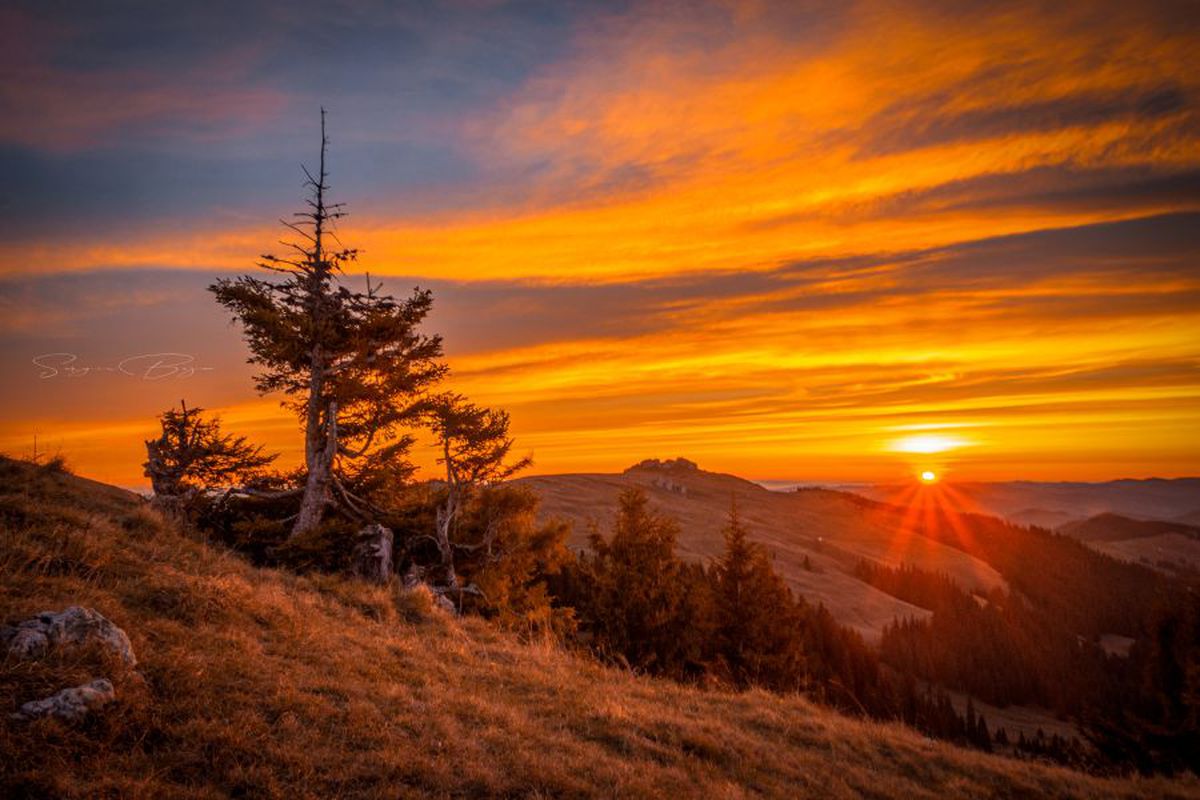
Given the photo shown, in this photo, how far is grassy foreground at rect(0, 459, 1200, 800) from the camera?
5578 mm

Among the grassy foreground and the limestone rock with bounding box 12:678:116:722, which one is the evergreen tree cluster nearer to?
the grassy foreground

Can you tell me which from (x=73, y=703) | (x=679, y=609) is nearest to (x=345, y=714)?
(x=73, y=703)

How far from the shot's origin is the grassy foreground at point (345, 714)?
5578 mm

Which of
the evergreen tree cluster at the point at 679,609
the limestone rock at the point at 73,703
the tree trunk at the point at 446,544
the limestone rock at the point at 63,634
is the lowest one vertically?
the evergreen tree cluster at the point at 679,609

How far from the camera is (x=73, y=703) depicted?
5.58 meters

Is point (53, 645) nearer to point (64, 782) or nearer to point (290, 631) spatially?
point (64, 782)

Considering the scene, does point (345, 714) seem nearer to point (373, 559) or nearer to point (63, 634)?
point (63, 634)

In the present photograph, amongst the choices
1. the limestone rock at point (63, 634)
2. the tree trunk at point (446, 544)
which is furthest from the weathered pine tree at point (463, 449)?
the limestone rock at point (63, 634)

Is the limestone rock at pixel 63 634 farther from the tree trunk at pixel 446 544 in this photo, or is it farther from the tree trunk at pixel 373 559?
the tree trunk at pixel 446 544

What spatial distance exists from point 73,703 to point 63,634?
1326 millimetres

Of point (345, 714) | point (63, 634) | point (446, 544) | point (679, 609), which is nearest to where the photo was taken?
point (63, 634)

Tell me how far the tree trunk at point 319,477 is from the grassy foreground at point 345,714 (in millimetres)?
7469

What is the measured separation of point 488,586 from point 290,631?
53.8 feet

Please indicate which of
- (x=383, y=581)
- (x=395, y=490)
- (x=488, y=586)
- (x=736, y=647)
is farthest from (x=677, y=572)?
(x=383, y=581)
